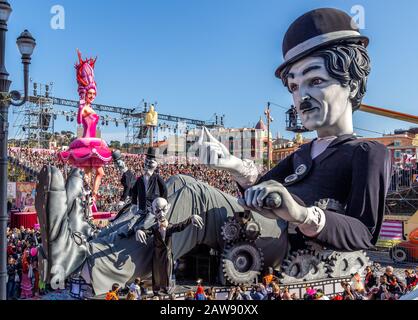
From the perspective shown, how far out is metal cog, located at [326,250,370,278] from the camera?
515 centimetres

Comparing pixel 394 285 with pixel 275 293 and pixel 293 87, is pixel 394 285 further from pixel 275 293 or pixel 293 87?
pixel 293 87

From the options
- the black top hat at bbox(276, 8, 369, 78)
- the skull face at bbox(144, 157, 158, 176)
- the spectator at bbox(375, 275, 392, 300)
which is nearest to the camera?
the black top hat at bbox(276, 8, 369, 78)

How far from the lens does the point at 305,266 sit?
5.21 m

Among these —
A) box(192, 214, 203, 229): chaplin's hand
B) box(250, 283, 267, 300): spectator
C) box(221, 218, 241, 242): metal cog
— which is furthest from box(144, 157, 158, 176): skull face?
box(250, 283, 267, 300): spectator

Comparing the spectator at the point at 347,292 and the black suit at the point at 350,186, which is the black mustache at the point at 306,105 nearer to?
the black suit at the point at 350,186

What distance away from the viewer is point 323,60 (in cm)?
470

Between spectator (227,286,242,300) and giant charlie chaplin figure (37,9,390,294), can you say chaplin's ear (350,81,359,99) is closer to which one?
giant charlie chaplin figure (37,9,390,294)

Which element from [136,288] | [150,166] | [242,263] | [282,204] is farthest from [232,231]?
[282,204]

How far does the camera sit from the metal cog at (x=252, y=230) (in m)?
5.97

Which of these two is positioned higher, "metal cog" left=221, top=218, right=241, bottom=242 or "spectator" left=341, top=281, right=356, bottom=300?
"metal cog" left=221, top=218, right=241, bottom=242

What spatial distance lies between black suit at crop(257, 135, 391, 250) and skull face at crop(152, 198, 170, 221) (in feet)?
5.60

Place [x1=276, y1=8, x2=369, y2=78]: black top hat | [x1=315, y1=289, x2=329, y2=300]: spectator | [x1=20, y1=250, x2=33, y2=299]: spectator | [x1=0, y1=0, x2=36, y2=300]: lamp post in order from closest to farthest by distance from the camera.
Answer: [x1=276, y1=8, x2=369, y2=78]: black top hat, [x1=315, y1=289, x2=329, y2=300]: spectator, [x1=0, y1=0, x2=36, y2=300]: lamp post, [x1=20, y1=250, x2=33, y2=299]: spectator

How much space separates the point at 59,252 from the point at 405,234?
12273 mm
